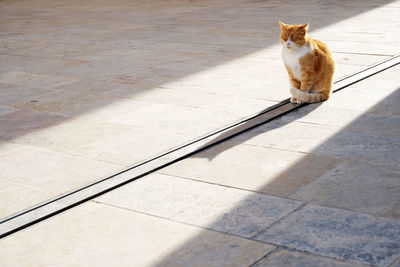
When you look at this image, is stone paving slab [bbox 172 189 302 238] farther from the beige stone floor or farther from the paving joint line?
the beige stone floor

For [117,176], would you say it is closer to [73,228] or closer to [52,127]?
[73,228]

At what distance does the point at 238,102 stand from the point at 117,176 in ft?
7.78

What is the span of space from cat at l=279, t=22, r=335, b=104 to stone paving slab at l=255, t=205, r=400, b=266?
8.20 feet

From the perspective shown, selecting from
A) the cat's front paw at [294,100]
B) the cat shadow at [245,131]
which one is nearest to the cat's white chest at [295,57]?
the cat's front paw at [294,100]

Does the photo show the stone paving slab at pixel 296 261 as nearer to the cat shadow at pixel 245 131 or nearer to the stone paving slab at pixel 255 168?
the stone paving slab at pixel 255 168

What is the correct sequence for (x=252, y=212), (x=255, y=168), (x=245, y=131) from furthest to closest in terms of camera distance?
(x=245, y=131) → (x=255, y=168) → (x=252, y=212)

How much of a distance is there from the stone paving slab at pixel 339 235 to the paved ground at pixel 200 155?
0.04 ft

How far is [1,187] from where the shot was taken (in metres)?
5.09

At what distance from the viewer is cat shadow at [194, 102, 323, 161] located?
5.64 m

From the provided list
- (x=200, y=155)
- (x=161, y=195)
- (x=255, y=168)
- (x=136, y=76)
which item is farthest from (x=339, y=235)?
(x=136, y=76)

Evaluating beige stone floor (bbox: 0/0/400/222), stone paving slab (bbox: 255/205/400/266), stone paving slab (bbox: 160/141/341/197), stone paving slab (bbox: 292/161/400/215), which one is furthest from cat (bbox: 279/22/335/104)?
stone paving slab (bbox: 255/205/400/266)

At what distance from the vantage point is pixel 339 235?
3.90 metres

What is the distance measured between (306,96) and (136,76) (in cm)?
283

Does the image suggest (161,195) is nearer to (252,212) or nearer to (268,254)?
(252,212)
